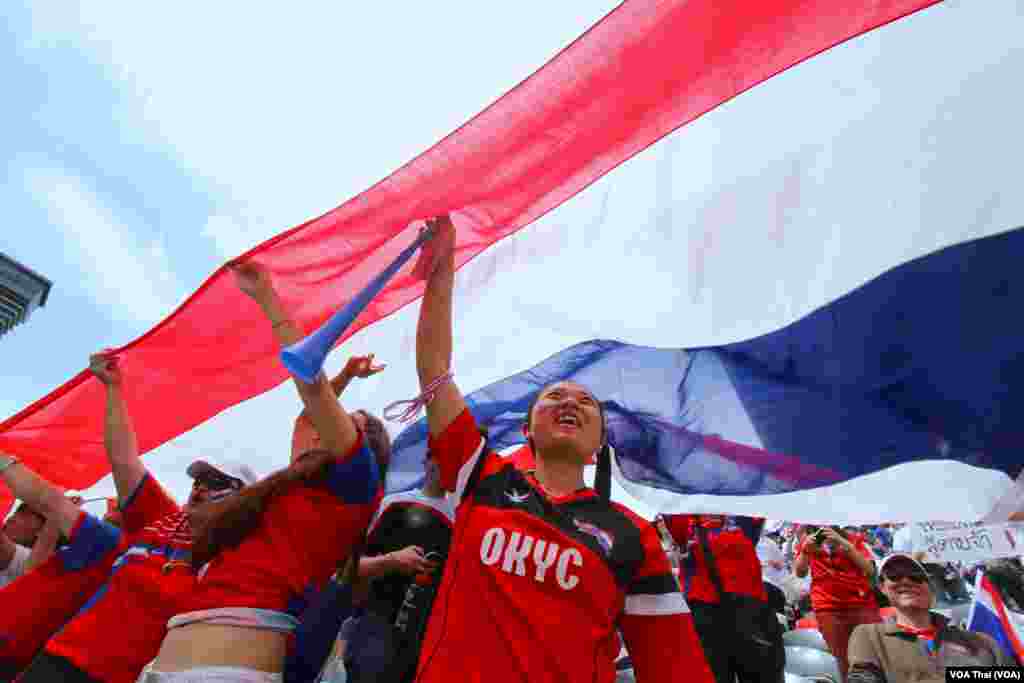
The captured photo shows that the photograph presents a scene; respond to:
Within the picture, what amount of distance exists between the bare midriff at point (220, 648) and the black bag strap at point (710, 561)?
2.99m

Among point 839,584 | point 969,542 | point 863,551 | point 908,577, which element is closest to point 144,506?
point 908,577

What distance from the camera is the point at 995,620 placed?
4.39m

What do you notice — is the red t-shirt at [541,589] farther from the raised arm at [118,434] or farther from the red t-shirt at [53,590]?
the red t-shirt at [53,590]

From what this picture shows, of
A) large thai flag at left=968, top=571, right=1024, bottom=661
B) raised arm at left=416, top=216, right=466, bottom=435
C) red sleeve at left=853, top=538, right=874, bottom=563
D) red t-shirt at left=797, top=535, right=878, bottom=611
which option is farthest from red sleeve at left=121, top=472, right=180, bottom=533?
large thai flag at left=968, top=571, right=1024, bottom=661

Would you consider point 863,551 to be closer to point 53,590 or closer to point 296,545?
point 296,545

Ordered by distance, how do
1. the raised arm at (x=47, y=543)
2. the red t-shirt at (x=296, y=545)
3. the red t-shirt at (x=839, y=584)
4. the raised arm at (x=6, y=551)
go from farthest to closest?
1. the red t-shirt at (x=839, y=584)
2. the raised arm at (x=6, y=551)
3. the raised arm at (x=47, y=543)
4. the red t-shirt at (x=296, y=545)

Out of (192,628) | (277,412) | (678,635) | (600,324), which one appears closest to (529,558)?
(678,635)

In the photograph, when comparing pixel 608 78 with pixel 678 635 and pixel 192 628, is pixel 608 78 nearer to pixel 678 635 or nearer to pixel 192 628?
pixel 678 635

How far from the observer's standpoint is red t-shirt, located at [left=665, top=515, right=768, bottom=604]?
13.7 feet

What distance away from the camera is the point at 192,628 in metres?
1.88

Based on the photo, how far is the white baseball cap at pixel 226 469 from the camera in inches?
108

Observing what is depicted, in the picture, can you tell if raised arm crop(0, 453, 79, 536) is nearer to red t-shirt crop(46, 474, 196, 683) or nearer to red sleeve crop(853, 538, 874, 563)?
red t-shirt crop(46, 474, 196, 683)

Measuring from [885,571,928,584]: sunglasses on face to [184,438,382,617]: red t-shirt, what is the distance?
3.52m

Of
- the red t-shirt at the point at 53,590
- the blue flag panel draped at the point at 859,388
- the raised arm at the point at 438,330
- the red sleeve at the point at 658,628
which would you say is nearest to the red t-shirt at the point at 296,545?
the raised arm at the point at 438,330
